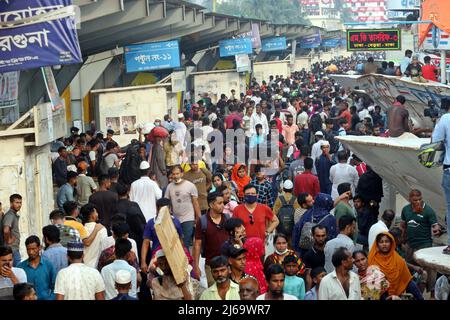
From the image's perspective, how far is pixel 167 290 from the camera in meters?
9.27

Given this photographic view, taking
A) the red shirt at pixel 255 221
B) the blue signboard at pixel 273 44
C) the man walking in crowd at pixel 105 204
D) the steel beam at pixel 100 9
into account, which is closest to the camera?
the red shirt at pixel 255 221

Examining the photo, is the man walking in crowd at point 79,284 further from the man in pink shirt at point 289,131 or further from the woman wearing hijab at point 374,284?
the man in pink shirt at point 289,131

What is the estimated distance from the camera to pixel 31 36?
1506 centimetres

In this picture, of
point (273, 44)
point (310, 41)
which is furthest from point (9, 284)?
point (310, 41)

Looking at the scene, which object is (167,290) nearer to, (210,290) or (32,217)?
(210,290)

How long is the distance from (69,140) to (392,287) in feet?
40.4

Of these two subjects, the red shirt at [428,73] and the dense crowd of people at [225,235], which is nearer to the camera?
the dense crowd of people at [225,235]

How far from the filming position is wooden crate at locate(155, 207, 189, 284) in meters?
9.05

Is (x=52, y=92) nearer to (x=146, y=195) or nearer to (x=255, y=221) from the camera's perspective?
(x=146, y=195)

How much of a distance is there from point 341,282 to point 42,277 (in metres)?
2.79

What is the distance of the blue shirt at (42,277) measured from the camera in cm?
983

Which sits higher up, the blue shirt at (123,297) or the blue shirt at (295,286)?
the blue shirt at (123,297)

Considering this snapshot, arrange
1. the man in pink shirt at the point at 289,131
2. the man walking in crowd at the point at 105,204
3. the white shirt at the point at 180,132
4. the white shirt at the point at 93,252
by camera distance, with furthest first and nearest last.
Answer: the man in pink shirt at the point at 289,131 → the white shirt at the point at 180,132 → the man walking in crowd at the point at 105,204 → the white shirt at the point at 93,252

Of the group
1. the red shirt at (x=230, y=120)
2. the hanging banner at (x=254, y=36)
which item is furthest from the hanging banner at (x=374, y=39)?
the red shirt at (x=230, y=120)
